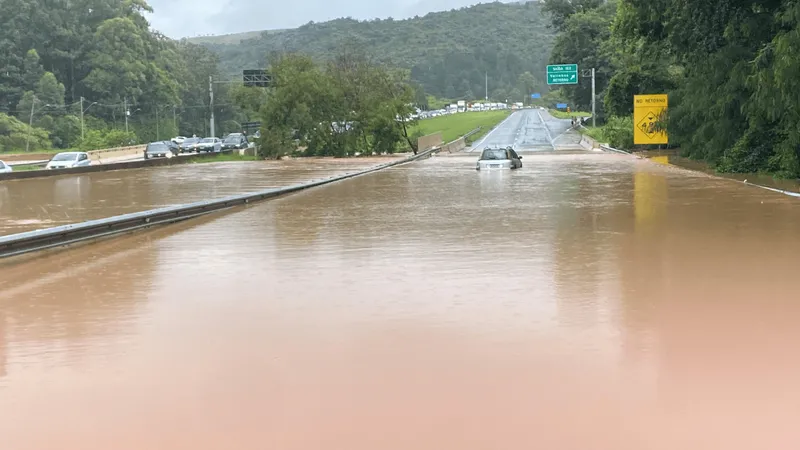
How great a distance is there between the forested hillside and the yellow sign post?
65.1 metres

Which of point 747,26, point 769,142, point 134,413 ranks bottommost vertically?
point 134,413

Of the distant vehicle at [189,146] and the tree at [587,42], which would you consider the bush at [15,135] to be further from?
the tree at [587,42]

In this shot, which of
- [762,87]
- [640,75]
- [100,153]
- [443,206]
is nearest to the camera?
[443,206]

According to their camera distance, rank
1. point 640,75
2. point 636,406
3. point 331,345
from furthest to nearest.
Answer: point 640,75
point 331,345
point 636,406

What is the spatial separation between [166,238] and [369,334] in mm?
9351

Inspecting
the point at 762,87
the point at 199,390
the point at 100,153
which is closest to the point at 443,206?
the point at 762,87

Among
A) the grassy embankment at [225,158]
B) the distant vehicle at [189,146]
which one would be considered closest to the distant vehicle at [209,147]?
the distant vehicle at [189,146]

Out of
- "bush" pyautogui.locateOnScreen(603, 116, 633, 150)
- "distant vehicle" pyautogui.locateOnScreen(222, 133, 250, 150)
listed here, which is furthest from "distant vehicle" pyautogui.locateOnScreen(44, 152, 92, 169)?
"bush" pyautogui.locateOnScreen(603, 116, 633, 150)

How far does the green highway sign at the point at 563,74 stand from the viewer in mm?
84438

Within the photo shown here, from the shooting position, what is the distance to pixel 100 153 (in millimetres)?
71875

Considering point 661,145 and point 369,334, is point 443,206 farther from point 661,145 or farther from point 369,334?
point 661,145

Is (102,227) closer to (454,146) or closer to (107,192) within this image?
(107,192)

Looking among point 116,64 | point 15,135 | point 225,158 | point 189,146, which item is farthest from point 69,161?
point 116,64

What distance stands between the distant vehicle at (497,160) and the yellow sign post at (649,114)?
15.4 metres
